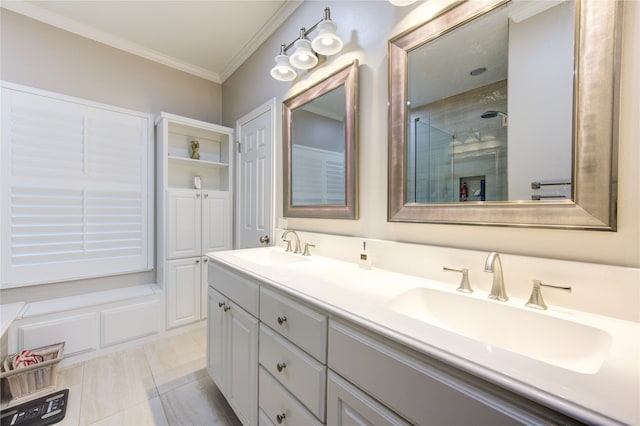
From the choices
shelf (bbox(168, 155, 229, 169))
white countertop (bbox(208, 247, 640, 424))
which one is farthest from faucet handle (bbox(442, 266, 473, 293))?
shelf (bbox(168, 155, 229, 169))

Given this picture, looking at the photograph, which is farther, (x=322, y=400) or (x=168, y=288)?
(x=168, y=288)

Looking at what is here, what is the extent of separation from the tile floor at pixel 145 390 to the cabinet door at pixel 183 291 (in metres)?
0.28

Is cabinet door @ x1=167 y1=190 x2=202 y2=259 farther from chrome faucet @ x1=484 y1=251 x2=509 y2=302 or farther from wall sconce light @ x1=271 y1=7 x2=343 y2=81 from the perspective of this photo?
chrome faucet @ x1=484 y1=251 x2=509 y2=302

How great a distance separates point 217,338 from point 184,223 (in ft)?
4.37

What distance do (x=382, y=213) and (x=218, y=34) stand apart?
222cm

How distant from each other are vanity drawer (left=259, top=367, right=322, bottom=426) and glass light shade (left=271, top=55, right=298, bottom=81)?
172 centimetres

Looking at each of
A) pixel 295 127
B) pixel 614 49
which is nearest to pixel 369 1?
pixel 295 127

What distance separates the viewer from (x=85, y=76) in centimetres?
224

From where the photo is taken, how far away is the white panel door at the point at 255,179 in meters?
2.18

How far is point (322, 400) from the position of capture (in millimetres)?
819

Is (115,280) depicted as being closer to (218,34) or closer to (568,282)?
(218,34)

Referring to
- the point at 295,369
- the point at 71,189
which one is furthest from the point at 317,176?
the point at 71,189

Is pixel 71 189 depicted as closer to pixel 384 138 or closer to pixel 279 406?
pixel 279 406

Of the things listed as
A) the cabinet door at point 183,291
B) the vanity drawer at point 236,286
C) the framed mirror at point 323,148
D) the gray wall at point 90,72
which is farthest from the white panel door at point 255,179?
the gray wall at point 90,72
